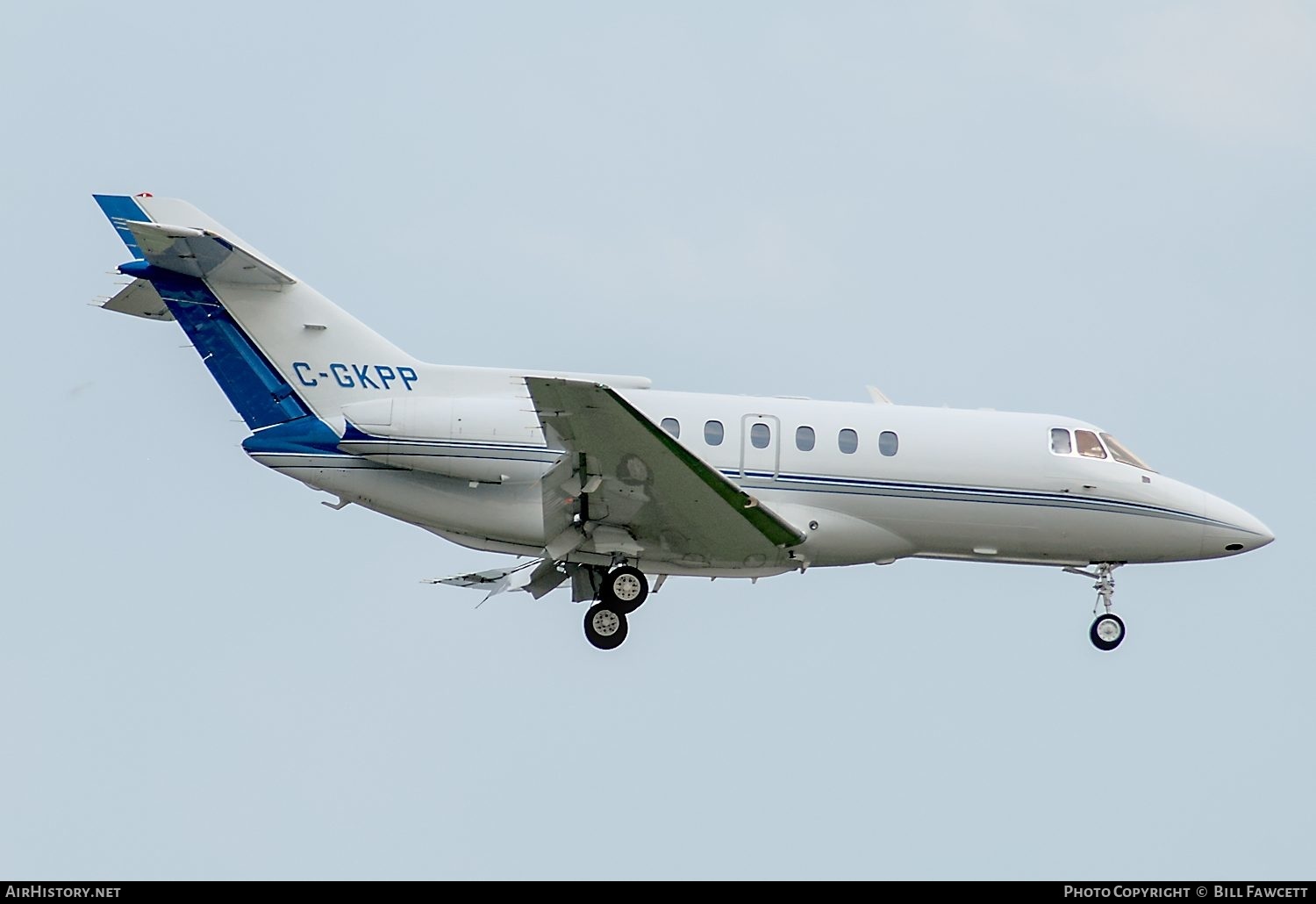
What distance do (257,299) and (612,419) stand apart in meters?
5.53

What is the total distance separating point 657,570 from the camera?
24500 mm

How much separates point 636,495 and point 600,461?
2.77 ft

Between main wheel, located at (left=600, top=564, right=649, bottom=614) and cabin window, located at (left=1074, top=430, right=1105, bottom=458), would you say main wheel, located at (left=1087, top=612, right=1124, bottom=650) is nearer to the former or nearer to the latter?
cabin window, located at (left=1074, top=430, right=1105, bottom=458)

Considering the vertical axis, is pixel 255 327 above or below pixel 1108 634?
above

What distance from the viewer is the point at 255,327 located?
943 inches

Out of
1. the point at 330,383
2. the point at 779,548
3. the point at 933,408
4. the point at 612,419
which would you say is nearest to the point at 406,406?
the point at 330,383

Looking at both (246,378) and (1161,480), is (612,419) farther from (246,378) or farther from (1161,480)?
(1161,480)

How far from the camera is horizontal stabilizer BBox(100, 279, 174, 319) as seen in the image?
23.7 meters

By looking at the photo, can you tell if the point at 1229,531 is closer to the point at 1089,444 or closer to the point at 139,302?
the point at 1089,444

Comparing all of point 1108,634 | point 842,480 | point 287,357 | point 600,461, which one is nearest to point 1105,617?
point 1108,634

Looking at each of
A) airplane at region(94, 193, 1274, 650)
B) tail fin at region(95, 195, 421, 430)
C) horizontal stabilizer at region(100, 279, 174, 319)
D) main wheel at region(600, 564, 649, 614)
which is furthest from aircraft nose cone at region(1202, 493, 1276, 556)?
horizontal stabilizer at region(100, 279, 174, 319)

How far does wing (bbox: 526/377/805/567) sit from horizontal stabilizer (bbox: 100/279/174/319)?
574 centimetres

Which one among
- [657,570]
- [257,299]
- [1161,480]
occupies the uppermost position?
[257,299]

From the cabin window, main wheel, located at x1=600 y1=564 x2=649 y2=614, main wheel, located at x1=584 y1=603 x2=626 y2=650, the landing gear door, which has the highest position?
the cabin window
